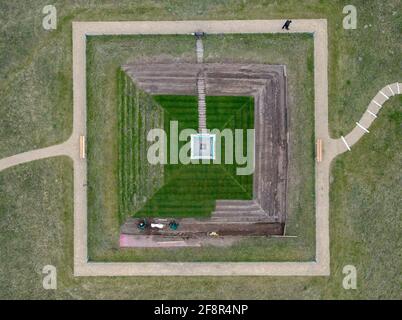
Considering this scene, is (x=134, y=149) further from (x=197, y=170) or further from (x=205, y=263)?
(x=205, y=263)

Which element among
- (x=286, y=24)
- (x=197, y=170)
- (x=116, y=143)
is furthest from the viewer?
(x=116, y=143)

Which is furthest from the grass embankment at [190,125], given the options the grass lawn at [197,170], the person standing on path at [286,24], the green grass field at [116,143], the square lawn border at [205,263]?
the grass lawn at [197,170]

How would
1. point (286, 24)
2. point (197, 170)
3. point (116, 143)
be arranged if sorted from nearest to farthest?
1. point (286, 24)
2. point (197, 170)
3. point (116, 143)

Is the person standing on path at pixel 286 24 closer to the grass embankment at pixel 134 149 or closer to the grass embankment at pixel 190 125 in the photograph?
the grass embankment at pixel 190 125

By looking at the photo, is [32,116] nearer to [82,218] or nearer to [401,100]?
[82,218]

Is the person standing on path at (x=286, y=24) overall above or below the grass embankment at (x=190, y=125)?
above

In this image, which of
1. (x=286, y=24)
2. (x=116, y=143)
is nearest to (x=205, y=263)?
(x=116, y=143)

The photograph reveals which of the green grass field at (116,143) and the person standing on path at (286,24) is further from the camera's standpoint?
the green grass field at (116,143)
